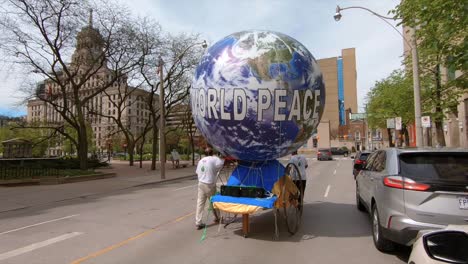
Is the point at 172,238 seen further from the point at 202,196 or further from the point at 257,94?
the point at 257,94

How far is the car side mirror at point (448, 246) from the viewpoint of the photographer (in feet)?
9.30

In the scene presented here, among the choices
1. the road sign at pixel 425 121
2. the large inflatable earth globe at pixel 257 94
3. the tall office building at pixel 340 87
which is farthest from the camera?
the tall office building at pixel 340 87

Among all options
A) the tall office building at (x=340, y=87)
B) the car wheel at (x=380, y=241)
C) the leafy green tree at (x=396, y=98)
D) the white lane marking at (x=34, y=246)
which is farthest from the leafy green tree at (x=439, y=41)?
the tall office building at (x=340, y=87)

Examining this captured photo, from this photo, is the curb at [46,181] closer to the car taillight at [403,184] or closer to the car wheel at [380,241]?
the car wheel at [380,241]

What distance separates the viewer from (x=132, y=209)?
1103 centimetres

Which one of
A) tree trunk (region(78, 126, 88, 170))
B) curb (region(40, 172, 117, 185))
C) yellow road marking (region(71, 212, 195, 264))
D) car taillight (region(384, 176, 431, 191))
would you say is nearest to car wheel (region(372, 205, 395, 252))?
car taillight (region(384, 176, 431, 191))

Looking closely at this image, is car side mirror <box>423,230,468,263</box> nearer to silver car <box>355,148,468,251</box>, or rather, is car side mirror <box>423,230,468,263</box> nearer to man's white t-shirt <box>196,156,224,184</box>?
silver car <box>355,148,468,251</box>

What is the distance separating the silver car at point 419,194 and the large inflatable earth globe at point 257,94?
1755 mm

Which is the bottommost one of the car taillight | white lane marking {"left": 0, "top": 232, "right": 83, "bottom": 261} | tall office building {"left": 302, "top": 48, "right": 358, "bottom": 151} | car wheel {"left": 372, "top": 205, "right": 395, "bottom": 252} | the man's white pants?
white lane marking {"left": 0, "top": 232, "right": 83, "bottom": 261}

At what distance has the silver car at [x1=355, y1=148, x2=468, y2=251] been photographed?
5.03m

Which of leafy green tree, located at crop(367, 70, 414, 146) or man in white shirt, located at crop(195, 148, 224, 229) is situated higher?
leafy green tree, located at crop(367, 70, 414, 146)

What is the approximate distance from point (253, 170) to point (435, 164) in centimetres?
319

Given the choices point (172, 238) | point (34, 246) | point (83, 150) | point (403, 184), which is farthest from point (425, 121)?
point (83, 150)

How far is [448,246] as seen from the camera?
2.93 metres
